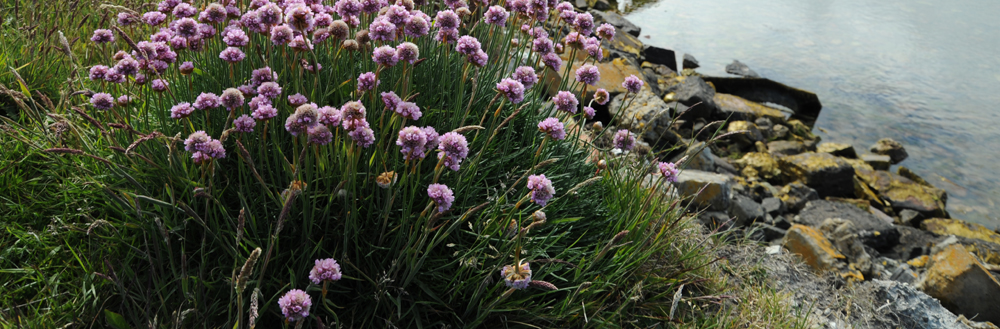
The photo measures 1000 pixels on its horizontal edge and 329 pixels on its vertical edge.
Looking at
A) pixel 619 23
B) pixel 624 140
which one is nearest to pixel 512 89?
pixel 624 140

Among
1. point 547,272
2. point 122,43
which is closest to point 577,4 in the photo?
point 122,43

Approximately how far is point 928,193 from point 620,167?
8.73 meters

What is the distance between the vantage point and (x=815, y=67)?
15.7 metres

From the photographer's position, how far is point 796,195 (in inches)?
345

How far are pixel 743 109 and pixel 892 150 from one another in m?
3.03

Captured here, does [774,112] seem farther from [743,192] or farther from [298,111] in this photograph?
[298,111]

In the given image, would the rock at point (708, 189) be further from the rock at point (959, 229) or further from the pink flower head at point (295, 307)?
the rock at point (959, 229)

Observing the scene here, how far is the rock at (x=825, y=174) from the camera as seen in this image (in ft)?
30.7

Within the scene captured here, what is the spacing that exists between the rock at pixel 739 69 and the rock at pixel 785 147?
13.9 ft

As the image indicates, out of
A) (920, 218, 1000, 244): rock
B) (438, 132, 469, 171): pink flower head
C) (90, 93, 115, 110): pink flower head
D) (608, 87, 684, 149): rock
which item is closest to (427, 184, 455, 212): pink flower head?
(438, 132, 469, 171): pink flower head

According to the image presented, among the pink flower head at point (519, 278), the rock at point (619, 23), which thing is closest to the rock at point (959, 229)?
the pink flower head at point (519, 278)

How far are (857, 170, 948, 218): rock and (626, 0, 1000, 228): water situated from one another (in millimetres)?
578

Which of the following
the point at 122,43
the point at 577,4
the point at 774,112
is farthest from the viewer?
the point at 577,4

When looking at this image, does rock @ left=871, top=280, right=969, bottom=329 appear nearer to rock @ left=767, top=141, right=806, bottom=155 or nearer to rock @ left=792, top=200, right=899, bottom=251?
rock @ left=792, top=200, right=899, bottom=251
